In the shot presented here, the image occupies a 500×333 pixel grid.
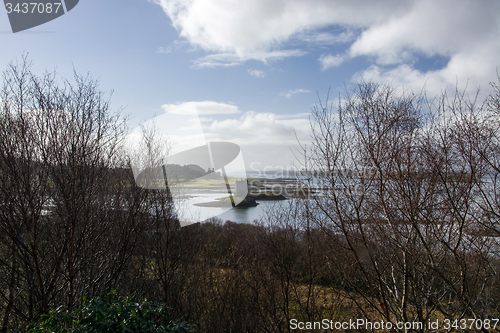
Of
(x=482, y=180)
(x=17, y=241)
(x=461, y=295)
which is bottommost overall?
(x=461, y=295)

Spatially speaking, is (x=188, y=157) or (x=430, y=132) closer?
(x=430, y=132)

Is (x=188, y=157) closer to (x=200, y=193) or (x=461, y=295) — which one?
(x=200, y=193)

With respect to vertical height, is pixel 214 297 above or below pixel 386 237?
below

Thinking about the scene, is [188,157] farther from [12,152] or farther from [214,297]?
[214,297]

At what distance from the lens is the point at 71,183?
4.15 meters

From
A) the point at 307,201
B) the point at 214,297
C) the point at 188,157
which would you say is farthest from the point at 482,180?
the point at 214,297

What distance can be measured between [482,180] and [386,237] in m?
1.45

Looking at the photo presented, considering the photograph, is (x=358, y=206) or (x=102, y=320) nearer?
(x=102, y=320)

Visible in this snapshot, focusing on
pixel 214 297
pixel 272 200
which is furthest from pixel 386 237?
pixel 214 297

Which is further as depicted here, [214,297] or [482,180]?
[214,297]

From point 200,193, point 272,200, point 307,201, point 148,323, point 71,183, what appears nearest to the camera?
point 148,323

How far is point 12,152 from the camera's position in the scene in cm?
383

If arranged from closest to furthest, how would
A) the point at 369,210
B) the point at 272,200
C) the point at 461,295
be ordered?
the point at 461,295 → the point at 369,210 → the point at 272,200

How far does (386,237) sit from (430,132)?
4.99 feet
